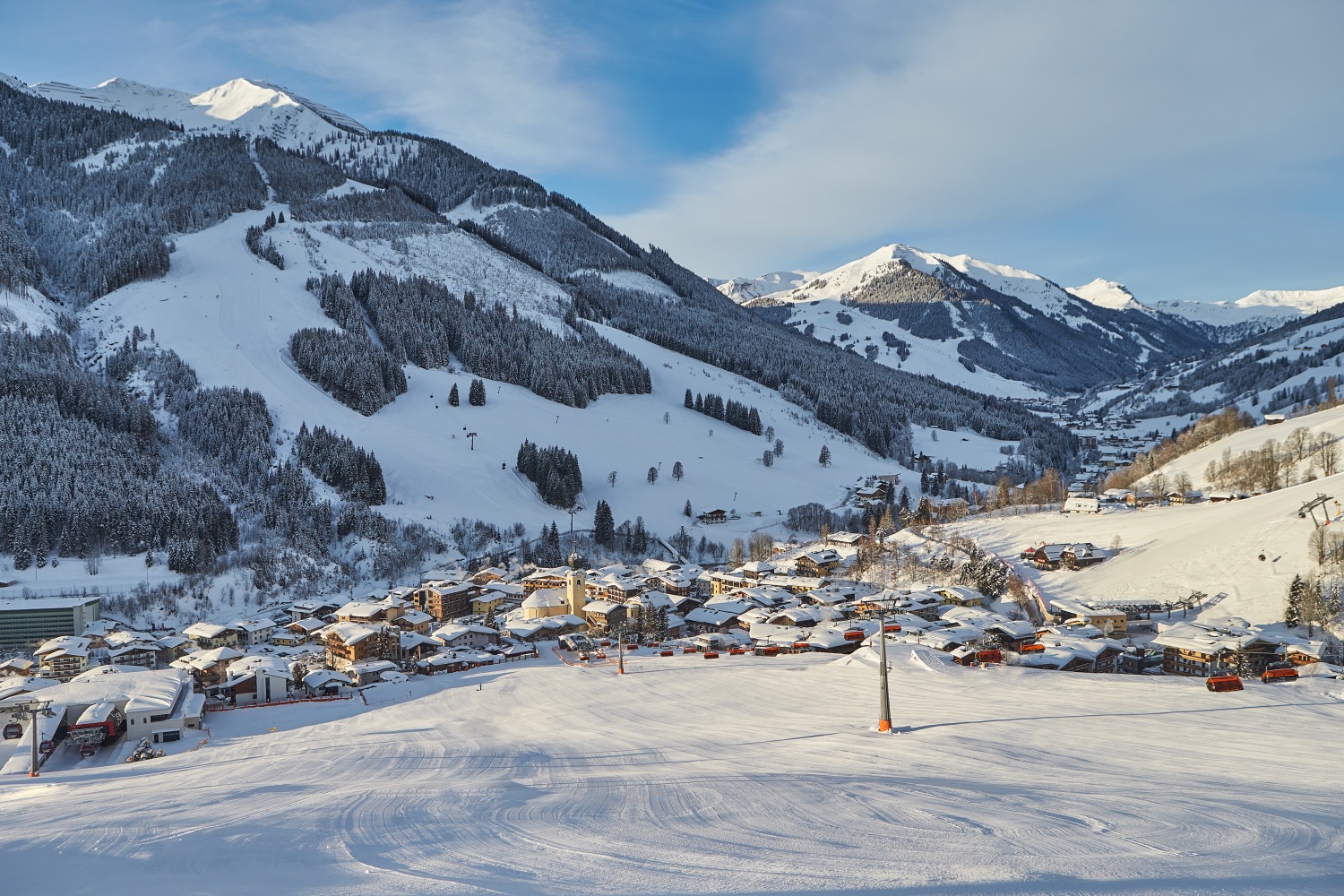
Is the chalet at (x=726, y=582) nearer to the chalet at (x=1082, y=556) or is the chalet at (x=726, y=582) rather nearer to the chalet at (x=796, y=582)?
the chalet at (x=796, y=582)

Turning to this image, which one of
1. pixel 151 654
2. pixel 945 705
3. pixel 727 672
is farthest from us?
pixel 151 654

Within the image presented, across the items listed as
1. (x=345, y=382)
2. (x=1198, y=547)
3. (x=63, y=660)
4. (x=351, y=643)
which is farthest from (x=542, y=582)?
(x=345, y=382)

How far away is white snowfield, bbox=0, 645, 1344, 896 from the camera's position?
26.8ft

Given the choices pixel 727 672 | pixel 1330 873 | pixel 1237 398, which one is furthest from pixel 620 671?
pixel 1237 398

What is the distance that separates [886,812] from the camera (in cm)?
1076

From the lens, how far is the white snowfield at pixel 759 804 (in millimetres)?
8172

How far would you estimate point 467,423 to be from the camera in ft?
334

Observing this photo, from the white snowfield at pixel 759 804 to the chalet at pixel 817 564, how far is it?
38.9 meters

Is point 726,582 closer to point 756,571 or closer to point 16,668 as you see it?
point 756,571

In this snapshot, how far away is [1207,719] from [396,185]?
7797 inches

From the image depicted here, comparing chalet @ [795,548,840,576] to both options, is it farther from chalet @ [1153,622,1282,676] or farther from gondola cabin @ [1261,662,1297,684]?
gondola cabin @ [1261,662,1297,684]

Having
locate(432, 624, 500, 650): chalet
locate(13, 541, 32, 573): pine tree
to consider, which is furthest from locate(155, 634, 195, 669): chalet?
locate(13, 541, 32, 573): pine tree

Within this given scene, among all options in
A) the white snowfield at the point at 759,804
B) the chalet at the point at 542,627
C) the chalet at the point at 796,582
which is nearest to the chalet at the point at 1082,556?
the chalet at the point at 796,582

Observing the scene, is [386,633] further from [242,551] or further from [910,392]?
[910,392]
